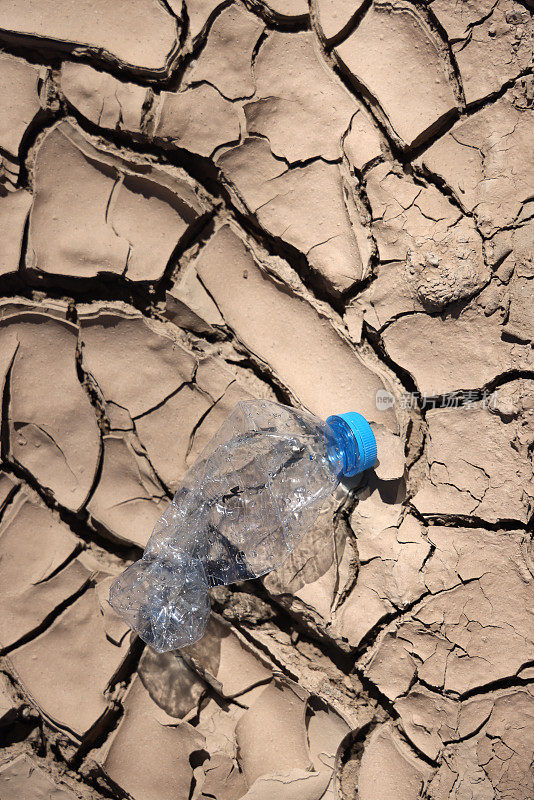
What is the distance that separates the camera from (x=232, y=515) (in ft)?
6.63

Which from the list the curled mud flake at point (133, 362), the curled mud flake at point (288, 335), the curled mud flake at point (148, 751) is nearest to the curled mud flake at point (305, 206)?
the curled mud flake at point (288, 335)

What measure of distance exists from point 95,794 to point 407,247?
2032mm

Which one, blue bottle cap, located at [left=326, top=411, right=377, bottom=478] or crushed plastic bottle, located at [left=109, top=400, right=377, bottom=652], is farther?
crushed plastic bottle, located at [left=109, top=400, right=377, bottom=652]

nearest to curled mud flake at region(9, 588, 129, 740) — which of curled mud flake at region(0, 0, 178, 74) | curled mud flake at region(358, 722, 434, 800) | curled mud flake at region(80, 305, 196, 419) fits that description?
curled mud flake at region(80, 305, 196, 419)

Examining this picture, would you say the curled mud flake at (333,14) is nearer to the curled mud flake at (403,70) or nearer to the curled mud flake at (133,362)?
the curled mud flake at (403,70)

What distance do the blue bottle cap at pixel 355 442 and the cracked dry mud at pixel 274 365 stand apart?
0.10 metres

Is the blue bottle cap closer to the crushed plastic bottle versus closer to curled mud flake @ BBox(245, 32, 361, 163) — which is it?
the crushed plastic bottle

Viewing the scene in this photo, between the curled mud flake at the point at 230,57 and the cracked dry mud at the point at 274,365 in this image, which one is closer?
the cracked dry mud at the point at 274,365

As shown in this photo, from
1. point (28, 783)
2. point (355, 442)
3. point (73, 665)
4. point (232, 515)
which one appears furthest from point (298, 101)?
point (28, 783)

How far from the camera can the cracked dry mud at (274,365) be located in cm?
189

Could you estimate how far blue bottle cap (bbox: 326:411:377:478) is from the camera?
1820mm

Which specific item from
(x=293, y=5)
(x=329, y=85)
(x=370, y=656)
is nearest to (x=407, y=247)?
(x=329, y=85)

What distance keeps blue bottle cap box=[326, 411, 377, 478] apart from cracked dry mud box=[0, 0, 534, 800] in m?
0.10

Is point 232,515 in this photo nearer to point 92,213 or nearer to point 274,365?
point 274,365
